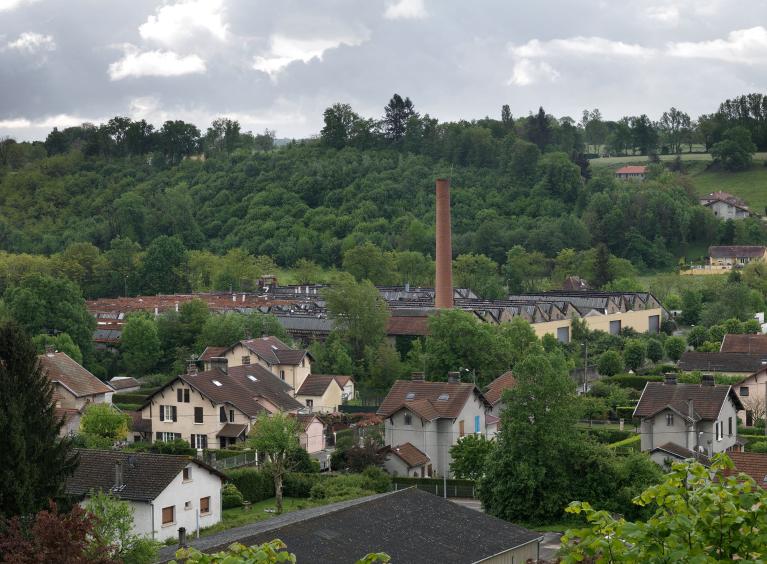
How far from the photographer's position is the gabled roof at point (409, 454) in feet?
142

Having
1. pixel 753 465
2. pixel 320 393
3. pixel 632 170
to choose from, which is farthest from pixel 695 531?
pixel 632 170

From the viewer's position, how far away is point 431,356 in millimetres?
58562

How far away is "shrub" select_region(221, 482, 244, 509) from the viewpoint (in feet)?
123

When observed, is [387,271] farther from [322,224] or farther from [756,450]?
[756,450]

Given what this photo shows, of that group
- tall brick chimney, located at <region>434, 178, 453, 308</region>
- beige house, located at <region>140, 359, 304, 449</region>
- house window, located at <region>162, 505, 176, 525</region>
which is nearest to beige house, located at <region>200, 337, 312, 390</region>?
beige house, located at <region>140, 359, 304, 449</region>

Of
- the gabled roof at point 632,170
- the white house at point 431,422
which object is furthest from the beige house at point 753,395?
the gabled roof at point 632,170

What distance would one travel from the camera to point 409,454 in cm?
4391

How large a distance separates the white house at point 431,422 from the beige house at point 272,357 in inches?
481

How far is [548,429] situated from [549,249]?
87332mm

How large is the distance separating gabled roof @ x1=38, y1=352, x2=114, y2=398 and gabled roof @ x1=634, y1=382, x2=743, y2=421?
73.8 feet

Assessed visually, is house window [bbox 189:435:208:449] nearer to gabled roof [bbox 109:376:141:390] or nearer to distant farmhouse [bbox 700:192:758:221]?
gabled roof [bbox 109:376:141:390]

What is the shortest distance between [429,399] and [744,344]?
24.7m

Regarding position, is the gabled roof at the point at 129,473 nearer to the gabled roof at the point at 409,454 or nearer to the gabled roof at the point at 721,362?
the gabled roof at the point at 409,454

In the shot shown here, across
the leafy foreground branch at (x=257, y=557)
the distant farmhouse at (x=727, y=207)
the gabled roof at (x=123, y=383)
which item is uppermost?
the distant farmhouse at (x=727, y=207)
